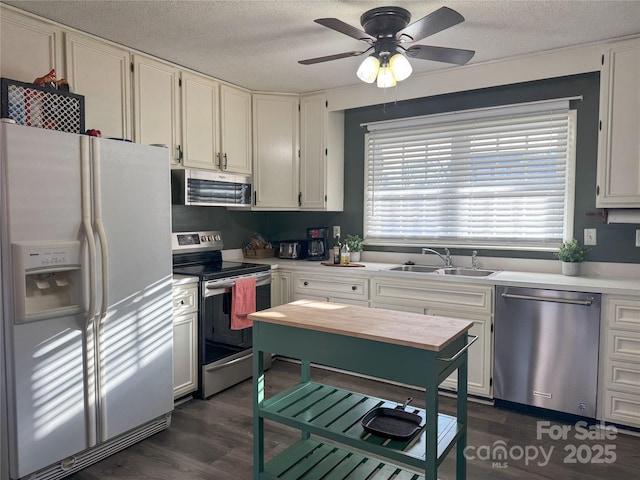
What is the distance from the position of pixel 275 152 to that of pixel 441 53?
2.01m

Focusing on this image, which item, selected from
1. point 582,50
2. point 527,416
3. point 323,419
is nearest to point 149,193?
point 323,419

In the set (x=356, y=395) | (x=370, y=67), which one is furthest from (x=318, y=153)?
(x=356, y=395)

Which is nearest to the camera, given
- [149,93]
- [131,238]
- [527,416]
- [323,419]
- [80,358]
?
[323,419]

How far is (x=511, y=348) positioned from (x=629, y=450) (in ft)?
2.60

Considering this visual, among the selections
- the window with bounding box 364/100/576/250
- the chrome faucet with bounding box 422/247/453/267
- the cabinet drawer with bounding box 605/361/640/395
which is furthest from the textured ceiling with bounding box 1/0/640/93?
the cabinet drawer with bounding box 605/361/640/395

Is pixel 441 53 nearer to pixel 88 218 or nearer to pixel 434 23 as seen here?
pixel 434 23

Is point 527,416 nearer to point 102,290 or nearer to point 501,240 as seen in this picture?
point 501,240

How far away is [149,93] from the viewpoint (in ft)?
10.2

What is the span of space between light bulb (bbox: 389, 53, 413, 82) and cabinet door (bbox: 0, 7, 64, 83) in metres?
1.93

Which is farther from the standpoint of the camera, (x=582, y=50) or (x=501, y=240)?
(x=501, y=240)

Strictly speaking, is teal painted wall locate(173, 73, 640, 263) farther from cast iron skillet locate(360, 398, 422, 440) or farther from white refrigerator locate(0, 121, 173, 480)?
cast iron skillet locate(360, 398, 422, 440)

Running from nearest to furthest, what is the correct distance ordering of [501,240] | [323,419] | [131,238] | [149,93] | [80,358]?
[323,419] < [80,358] < [131,238] < [149,93] < [501,240]

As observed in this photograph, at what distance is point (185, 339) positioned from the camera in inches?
118

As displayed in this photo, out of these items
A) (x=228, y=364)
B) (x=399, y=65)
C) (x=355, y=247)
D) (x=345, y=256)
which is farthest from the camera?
(x=355, y=247)
